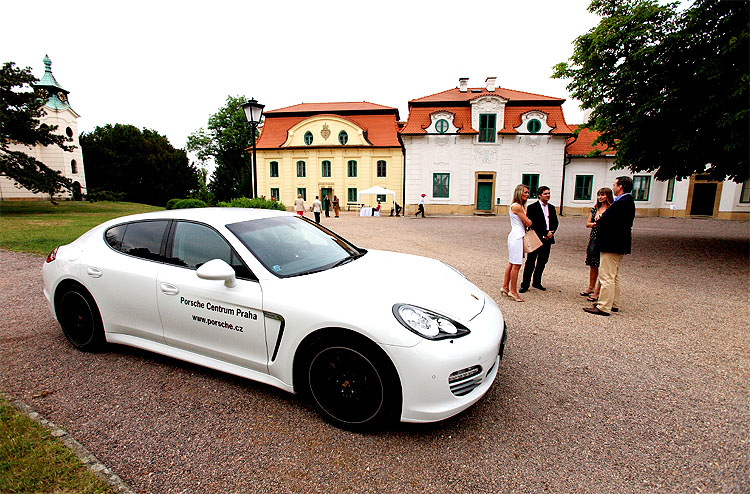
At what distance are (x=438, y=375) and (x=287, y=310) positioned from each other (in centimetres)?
117

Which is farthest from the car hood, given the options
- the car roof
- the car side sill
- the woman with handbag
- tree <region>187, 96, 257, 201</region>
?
tree <region>187, 96, 257, 201</region>

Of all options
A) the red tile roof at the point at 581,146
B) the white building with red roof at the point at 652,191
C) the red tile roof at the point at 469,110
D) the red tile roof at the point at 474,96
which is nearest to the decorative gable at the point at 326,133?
the red tile roof at the point at 469,110

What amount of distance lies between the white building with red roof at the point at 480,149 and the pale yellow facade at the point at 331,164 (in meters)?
4.78

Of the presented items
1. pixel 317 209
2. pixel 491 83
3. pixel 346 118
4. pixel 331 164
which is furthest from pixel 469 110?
pixel 317 209

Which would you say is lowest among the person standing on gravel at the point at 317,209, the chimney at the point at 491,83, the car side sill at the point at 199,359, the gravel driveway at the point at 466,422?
the gravel driveway at the point at 466,422

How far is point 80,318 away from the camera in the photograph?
3.73 meters

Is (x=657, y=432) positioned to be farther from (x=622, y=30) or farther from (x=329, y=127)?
(x=329, y=127)

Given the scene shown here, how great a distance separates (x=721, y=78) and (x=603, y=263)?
830cm

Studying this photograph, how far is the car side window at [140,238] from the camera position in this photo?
3379mm

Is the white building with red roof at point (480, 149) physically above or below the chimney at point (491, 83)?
below

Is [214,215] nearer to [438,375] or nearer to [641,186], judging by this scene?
[438,375]

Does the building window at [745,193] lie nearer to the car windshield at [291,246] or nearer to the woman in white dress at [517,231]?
the woman in white dress at [517,231]

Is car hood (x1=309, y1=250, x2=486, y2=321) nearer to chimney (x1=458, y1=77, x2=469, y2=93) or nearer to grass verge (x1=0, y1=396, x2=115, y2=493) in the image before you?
grass verge (x1=0, y1=396, x2=115, y2=493)

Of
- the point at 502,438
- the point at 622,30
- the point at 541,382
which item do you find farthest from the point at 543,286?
the point at 622,30
